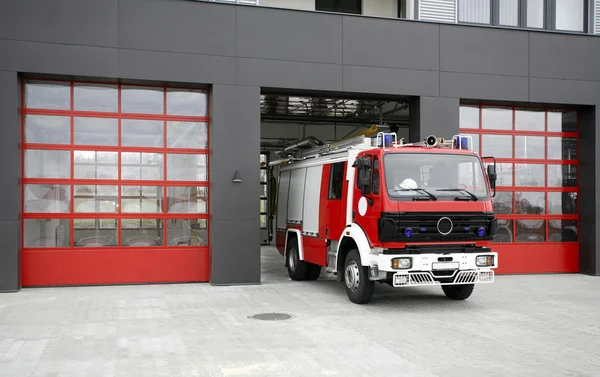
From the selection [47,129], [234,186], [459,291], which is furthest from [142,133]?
[459,291]

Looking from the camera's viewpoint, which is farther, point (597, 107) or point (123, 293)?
point (597, 107)

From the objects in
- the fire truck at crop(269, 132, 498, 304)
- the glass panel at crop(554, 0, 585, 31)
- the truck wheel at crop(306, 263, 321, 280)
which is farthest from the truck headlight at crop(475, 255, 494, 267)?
the glass panel at crop(554, 0, 585, 31)

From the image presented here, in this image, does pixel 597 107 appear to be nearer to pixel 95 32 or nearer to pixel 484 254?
pixel 484 254

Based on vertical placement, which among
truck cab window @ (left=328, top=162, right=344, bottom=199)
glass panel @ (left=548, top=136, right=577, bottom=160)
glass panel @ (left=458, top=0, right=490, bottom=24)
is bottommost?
truck cab window @ (left=328, top=162, right=344, bottom=199)

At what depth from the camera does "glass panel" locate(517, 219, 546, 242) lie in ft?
49.1

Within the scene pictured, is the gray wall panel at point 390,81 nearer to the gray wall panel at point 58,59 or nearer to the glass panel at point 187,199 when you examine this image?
the glass panel at point 187,199

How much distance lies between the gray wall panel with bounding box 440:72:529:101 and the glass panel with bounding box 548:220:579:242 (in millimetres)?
3300

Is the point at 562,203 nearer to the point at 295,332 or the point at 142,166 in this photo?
the point at 295,332

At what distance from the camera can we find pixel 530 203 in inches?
595

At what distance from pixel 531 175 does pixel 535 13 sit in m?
4.04

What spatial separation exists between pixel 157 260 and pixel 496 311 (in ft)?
22.4

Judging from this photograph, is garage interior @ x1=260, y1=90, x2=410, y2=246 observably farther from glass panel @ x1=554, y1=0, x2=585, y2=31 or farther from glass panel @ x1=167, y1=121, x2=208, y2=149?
glass panel @ x1=554, y1=0, x2=585, y2=31

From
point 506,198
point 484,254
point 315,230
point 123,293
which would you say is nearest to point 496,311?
point 484,254

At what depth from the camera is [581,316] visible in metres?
9.50
